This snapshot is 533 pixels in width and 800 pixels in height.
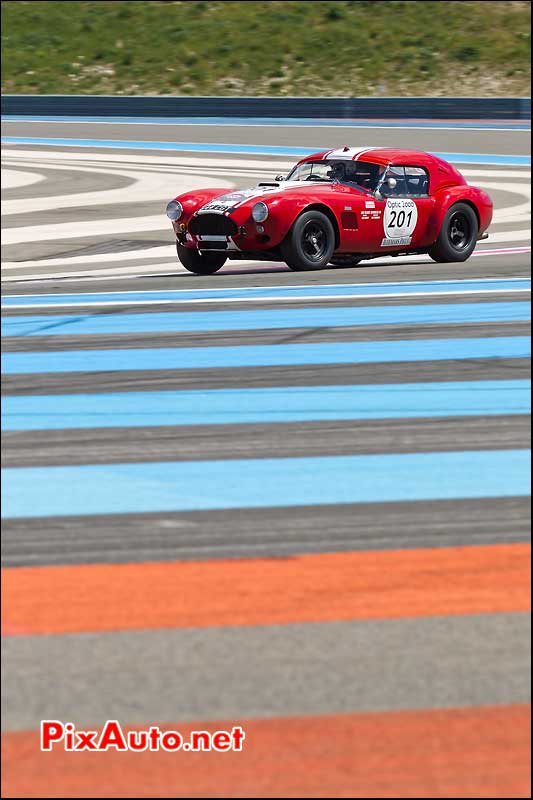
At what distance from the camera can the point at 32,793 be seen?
362 centimetres

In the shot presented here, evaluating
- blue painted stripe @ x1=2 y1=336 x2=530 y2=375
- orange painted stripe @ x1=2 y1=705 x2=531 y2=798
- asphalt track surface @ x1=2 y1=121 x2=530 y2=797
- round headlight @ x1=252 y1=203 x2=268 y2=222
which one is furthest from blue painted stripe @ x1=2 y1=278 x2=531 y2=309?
orange painted stripe @ x1=2 y1=705 x2=531 y2=798

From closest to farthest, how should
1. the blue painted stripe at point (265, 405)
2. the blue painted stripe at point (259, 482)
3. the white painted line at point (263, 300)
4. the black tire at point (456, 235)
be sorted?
1. the blue painted stripe at point (259, 482)
2. the blue painted stripe at point (265, 405)
3. the white painted line at point (263, 300)
4. the black tire at point (456, 235)

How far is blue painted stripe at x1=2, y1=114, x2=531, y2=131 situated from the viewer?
37.3 metres

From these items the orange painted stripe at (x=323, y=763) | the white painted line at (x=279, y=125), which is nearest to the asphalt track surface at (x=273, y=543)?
the orange painted stripe at (x=323, y=763)

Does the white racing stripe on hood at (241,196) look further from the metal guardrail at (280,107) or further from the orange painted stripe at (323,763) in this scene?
the metal guardrail at (280,107)

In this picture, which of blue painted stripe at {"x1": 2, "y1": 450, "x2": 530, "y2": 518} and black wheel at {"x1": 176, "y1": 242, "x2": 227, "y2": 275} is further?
black wheel at {"x1": 176, "y1": 242, "x2": 227, "y2": 275}

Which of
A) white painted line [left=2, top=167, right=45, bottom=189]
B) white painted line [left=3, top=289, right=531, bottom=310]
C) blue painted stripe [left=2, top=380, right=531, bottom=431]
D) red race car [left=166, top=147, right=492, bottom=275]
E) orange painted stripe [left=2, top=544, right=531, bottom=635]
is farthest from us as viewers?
white painted line [left=2, top=167, right=45, bottom=189]

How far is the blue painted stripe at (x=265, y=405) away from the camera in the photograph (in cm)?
779

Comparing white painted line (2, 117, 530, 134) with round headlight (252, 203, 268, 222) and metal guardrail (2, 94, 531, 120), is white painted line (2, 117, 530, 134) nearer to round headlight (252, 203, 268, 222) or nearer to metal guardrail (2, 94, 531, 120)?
metal guardrail (2, 94, 531, 120)

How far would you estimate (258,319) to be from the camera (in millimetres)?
11547

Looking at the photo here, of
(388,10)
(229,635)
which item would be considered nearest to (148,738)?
(229,635)

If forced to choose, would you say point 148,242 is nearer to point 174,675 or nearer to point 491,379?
point 491,379

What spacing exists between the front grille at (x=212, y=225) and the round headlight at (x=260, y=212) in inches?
13.0

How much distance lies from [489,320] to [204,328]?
2257 millimetres
